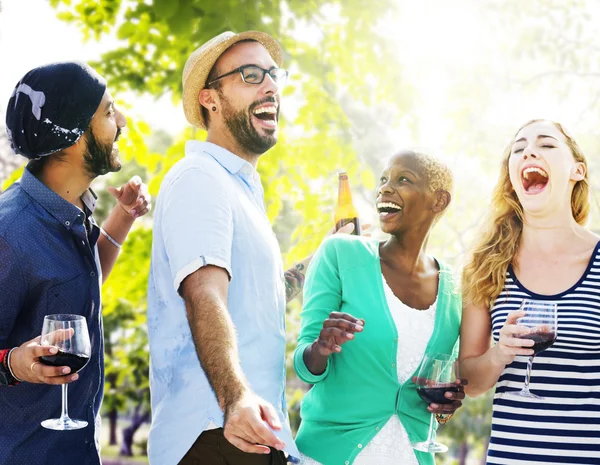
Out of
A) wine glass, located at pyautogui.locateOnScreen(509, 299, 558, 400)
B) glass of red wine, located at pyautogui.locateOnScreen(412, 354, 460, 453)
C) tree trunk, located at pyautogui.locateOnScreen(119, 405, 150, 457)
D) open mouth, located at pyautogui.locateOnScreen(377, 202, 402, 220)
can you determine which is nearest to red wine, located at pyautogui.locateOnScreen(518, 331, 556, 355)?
wine glass, located at pyautogui.locateOnScreen(509, 299, 558, 400)

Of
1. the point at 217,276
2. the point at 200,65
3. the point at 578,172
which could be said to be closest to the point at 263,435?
the point at 217,276

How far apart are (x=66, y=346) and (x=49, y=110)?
0.83 m

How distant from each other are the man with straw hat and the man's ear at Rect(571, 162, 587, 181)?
124 centimetres

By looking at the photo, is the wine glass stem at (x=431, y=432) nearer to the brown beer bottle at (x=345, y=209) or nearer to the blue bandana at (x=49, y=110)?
the brown beer bottle at (x=345, y=209)

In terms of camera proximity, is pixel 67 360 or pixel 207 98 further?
pixel 207 98

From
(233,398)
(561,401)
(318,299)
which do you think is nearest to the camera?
(233,398)

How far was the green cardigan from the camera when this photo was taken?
292 cm

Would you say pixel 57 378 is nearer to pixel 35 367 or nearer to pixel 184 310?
pixel 35 367

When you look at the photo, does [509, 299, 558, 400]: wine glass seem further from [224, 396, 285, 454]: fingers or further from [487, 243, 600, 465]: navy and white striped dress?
[224, 396, 285, 454]: fingers

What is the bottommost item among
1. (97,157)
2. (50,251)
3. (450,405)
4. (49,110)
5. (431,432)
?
(431,432)

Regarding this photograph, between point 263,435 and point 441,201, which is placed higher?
point 441,201

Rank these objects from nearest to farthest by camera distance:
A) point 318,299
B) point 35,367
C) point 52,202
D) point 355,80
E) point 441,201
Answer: point 35,367, point 52,202, point 318,299, point 441,201, point 355,80

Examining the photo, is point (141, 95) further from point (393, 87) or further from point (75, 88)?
point (75, 88)

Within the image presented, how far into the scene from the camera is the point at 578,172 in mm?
3314
